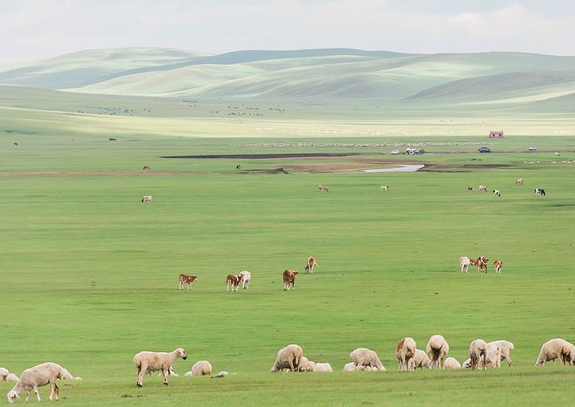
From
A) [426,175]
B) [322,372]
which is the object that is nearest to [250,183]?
[426,175]

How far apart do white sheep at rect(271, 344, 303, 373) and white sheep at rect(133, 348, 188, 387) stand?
2.24 meters

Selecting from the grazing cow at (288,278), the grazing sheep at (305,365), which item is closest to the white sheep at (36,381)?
the grazing sheep at (305,365)

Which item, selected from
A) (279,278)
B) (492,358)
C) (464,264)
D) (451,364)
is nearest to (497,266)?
(464,264)

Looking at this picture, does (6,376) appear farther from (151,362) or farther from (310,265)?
(310,265)

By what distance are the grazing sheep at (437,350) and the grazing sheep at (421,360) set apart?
288 mm

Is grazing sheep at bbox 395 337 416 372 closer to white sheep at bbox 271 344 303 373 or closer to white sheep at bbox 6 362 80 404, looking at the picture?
white sheep at bbox 271 344 303 373

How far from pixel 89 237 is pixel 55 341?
26584 millimetres

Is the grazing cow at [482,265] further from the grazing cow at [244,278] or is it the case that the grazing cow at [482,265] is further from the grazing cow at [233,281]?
the grazing cow at [233,281]

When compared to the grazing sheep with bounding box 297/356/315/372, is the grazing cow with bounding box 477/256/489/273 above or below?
above

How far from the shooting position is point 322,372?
27156mm

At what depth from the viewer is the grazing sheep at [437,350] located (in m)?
27.7

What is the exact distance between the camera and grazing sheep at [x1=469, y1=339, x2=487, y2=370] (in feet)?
88.6

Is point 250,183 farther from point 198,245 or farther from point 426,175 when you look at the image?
point 198,245

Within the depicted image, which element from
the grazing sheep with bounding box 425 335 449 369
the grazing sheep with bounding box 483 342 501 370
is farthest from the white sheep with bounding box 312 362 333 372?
the grazing sheep with bounding box 483 342 501 370
